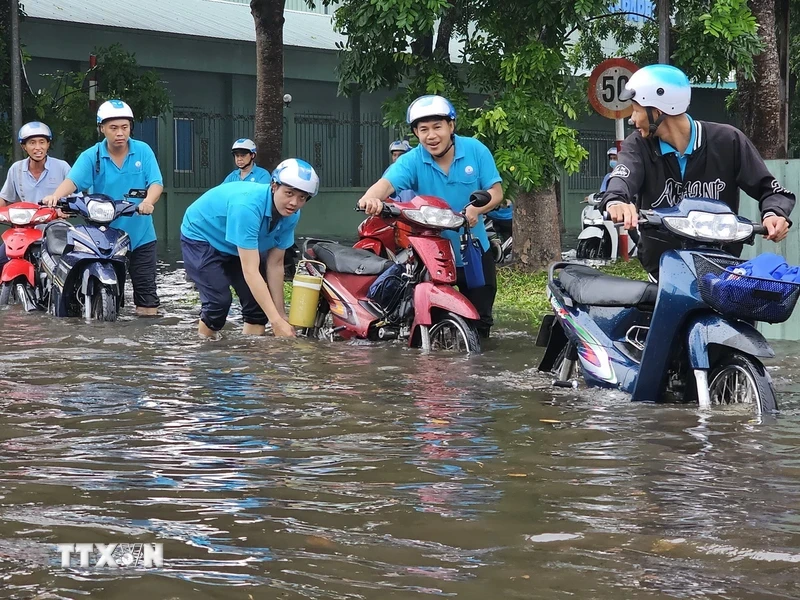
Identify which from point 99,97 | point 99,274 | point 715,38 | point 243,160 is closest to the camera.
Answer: point 99,274

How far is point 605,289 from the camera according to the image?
7.05 metres

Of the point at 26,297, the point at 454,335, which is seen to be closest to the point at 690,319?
the point at 454,335

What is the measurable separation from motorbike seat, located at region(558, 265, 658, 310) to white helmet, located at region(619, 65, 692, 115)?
0.87 meters

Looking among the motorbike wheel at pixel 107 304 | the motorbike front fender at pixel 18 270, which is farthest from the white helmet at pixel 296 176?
the motorbike front fender at pixel 18 270

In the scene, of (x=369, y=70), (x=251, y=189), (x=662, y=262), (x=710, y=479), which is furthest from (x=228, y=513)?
(x=369, y=70)

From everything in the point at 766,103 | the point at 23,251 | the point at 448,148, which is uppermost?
the point at 766,103

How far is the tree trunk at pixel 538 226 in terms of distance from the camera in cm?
1600

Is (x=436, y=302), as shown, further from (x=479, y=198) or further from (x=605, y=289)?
(x=605, y=289)

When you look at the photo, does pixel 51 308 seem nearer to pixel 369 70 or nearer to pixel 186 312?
pixel 186 312

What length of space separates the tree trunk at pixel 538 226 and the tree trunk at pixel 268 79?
13.5 ft

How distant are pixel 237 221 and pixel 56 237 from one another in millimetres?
3027

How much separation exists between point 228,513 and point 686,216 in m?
2.80

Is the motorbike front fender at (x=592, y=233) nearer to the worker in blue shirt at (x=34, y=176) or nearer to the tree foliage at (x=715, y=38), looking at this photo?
the tree foliage at (x=715, y=38)

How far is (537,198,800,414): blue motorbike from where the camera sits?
614cm
